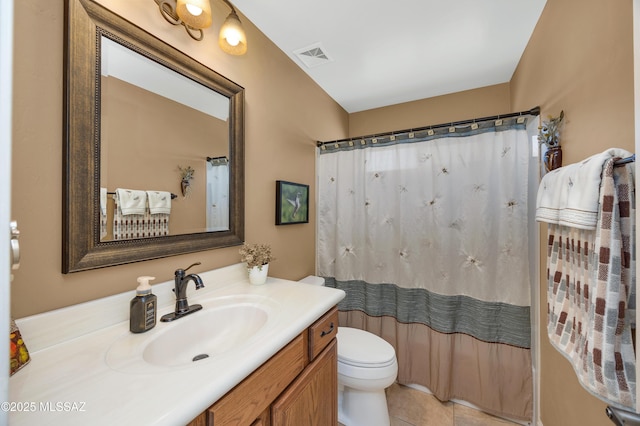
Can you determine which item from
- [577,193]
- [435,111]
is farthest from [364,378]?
[435,111]

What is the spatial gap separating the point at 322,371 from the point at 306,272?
3.30ft

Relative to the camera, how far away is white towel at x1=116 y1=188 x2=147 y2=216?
92 centimetres

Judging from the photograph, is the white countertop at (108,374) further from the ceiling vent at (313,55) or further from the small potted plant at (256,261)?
the ceiling vent at (313,55)

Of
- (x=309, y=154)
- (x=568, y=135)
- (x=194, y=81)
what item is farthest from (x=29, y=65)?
(x=568, y=135)

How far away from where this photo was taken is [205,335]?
1.00 meters

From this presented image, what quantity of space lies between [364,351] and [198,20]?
192 cm

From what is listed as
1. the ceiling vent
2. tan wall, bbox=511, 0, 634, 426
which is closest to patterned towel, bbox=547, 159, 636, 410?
tan wall, bbox=511, 0, 634, 426

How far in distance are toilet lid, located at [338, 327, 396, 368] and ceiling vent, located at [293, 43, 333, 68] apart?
2.01 m

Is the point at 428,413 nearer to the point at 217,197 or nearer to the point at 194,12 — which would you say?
the point at 217,197

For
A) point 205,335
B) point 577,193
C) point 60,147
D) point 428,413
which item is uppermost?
point 60,147

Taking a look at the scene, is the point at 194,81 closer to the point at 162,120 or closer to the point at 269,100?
the point at 162,120

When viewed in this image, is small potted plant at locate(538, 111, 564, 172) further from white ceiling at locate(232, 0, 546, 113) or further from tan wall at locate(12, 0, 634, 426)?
white ceiling at locate(232, 0, 546, 113)

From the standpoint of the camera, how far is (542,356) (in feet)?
4.76

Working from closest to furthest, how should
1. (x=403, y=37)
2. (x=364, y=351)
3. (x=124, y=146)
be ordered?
(x=124, y=146) < (x=364, y=351) < (x=403, y=37)
